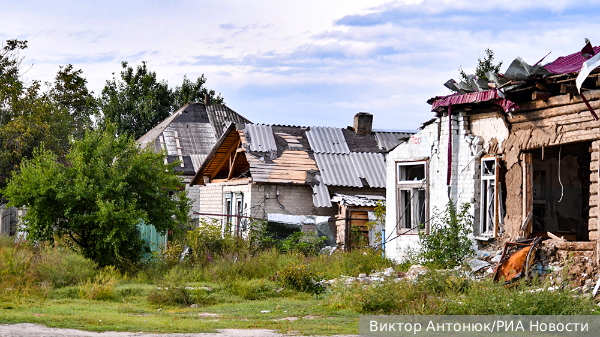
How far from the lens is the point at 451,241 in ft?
42.7

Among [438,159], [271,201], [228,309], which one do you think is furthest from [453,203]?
[271,201]

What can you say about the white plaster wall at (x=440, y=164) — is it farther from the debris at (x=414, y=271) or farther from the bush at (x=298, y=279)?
the bush at (x=298, y=279)

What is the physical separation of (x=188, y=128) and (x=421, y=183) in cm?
2001

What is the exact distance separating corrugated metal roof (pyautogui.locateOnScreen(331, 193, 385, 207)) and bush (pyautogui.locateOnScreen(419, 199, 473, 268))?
4.58 meters

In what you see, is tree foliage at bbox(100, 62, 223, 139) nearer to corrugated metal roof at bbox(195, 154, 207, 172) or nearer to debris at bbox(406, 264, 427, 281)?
corrugated metal roof at bbox(195, 154, 207, 172)

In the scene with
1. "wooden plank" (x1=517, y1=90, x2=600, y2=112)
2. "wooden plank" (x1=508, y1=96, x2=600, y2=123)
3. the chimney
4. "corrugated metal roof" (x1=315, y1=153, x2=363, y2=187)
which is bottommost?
"corrugated metal roof" (x1=315, y1=153, x2=363, y2=187)

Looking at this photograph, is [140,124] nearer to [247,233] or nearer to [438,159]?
[247,233]

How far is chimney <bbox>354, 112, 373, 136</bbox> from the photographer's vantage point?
→ 891 inches

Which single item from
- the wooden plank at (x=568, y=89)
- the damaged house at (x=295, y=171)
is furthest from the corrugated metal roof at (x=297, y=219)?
the wooden plank at (x=568, y=89)

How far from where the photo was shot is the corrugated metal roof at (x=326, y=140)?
21.0 m

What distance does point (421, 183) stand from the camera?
14.6 metres

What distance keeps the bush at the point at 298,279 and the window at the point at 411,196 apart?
3.39m

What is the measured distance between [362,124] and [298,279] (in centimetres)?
1148

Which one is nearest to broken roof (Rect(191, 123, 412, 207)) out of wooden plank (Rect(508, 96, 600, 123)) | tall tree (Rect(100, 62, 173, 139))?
wooden plank (Rect(508, 96, 600, 123))
